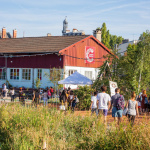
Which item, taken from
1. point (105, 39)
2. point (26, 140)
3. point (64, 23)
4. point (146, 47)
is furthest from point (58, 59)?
point (64, 23)

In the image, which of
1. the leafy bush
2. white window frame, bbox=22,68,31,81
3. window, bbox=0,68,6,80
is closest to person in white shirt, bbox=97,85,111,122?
the leafy bush

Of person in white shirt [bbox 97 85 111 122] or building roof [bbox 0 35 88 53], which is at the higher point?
building roof [bbox 0 35 88 53]

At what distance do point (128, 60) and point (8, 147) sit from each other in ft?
44.4

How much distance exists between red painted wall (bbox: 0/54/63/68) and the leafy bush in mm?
10034

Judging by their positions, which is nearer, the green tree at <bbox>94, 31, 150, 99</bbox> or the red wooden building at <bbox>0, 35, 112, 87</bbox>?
the green tree at <bbox>94, 31, 150, 99</bbox>

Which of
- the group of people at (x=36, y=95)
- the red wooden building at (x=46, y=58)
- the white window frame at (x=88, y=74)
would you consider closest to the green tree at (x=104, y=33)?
the red wooden building at (x=46, y=58)

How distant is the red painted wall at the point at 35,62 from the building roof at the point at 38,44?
794mm

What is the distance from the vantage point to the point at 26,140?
28.8ft

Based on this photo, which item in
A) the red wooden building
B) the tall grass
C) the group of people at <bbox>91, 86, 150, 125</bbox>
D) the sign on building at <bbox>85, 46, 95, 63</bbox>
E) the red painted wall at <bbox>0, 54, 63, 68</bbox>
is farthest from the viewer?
the sign on building at <bbox>85, 46, 95, 63</bbox>

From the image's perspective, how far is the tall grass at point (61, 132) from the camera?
727 cm

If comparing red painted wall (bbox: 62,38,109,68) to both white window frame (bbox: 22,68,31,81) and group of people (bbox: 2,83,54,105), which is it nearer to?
white window frame (bbox: 22,68,31,81)

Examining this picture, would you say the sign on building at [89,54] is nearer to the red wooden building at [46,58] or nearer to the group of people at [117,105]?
the red wooden building at [46,58]

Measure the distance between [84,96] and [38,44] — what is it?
623 inches

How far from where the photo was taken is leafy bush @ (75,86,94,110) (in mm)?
20297
